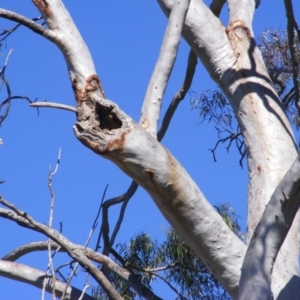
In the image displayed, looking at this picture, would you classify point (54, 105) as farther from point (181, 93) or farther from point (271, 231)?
point (181, 93)

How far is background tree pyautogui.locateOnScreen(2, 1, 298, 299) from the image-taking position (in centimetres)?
246

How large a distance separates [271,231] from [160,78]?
0.84 meters

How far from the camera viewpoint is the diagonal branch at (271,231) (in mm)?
2100

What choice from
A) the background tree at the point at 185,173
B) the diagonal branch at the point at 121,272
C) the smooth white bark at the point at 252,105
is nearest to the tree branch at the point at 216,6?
the smooth white bark at the point at 252,105

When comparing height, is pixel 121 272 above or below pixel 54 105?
below

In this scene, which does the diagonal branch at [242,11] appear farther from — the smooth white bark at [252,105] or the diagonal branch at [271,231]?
the diagonal branch at [271,231]

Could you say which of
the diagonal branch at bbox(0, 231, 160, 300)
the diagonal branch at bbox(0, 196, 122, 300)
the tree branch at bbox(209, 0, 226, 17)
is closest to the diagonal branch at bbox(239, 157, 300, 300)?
the diagonal branch at bbox(0, 196, 122, 300)

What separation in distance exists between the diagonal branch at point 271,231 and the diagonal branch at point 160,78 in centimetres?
63

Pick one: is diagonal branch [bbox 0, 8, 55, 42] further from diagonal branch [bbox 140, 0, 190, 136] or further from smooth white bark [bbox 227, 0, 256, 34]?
smooth white bark [bbox 227, 0, 256, 34]

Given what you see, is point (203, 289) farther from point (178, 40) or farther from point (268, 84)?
point (178, 40)

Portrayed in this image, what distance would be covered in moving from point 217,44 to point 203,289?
2.05 m

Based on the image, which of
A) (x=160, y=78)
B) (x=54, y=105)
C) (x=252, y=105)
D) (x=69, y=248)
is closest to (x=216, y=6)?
(x=252, y=105)

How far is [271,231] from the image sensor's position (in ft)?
7.01

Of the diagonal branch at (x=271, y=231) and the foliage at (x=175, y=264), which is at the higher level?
the foliage at (x=175, y=264)
